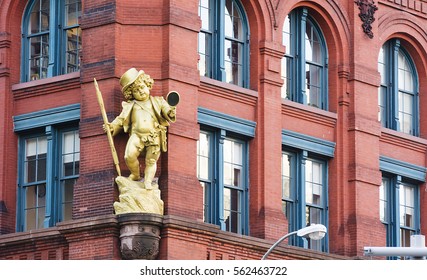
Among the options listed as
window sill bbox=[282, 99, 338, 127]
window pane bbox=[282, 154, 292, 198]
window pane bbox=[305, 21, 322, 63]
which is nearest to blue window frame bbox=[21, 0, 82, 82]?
window sill bbox=[282, 99, 338, 127]

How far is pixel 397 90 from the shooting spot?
47469 mm

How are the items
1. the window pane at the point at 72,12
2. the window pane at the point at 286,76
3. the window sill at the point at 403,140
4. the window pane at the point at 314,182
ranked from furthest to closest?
the window sill at the point at 403,140
the window pane at the point at 314,182
the window pane at the point at 286,76
the window pane at the point at 72,12

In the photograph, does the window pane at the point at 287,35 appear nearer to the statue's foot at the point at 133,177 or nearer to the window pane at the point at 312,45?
the window pane at the point at 312,45

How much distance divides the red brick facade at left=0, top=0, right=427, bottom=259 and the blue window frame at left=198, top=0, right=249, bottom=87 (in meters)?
0.28

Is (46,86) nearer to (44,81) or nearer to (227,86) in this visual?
(44,81)

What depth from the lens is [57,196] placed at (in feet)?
133

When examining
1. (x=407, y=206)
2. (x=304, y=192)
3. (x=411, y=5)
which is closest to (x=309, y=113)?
(x=304, y=192)

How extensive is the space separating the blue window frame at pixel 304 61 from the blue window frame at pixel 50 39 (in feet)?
20.1

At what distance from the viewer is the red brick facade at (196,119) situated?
38.8m

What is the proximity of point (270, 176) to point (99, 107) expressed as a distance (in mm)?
5546

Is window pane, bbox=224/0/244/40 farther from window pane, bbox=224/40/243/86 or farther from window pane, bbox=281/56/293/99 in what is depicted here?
window pane, bbox=281/56/293/99

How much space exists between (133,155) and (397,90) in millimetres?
12168

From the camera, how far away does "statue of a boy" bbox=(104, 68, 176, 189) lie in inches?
1497

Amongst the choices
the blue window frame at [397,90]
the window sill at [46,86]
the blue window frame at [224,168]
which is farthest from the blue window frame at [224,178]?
the blue window frame at [397,90]
